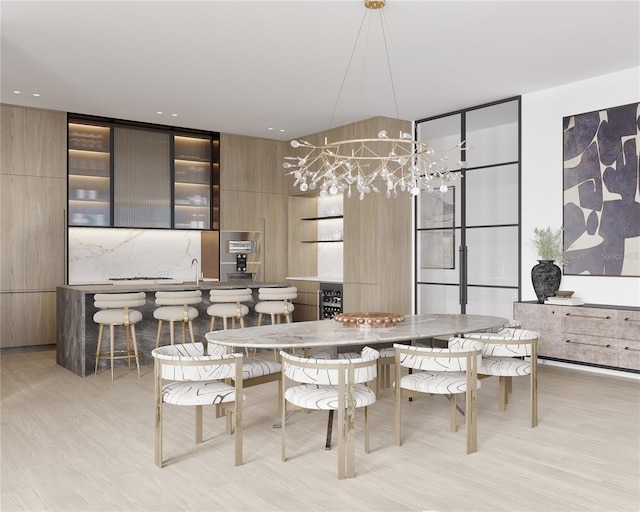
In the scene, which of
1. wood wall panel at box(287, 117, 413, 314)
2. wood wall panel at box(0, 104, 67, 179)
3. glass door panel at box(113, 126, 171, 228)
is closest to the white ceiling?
wood wall panel at box(0, 104, 67, 179)

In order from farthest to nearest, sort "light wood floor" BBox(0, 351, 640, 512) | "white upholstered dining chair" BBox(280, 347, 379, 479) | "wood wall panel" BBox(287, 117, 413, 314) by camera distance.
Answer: "wood wall panel" BBox(287, 117, 413, 314), "white upholstered dining chair" BBox(280, 347, 379, 479), "light wood floor" BBox(0, 351, 640, 512)

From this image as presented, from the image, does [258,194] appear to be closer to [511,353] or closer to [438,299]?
[438,299]

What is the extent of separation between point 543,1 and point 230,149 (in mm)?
5637

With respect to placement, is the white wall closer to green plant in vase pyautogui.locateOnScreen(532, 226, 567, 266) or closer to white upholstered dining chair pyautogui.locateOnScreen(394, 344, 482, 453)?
green plant in vase pyautogui.locateOnScreen(532, 226, 567, 266)

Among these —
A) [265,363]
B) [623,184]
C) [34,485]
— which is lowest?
[34,485]

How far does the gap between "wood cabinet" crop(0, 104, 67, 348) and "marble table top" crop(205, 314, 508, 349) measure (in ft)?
14.5

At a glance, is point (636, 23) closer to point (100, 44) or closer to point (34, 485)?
point (100, 44)

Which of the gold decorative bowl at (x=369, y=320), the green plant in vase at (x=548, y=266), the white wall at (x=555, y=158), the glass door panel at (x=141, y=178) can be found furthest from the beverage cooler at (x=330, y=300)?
the gold decorative bowl at (x=369, y=320)

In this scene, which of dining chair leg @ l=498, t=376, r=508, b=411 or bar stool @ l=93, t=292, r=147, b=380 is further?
bar stool @ l=93, t=292, r=147, b=380

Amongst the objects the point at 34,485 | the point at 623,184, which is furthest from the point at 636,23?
the point at 34,485

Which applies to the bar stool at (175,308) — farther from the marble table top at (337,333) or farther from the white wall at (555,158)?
the white wall at (555,158)

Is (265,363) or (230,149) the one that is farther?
(230,149)

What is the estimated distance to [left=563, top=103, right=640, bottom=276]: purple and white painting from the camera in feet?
19.9

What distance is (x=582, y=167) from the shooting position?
6469 mm
